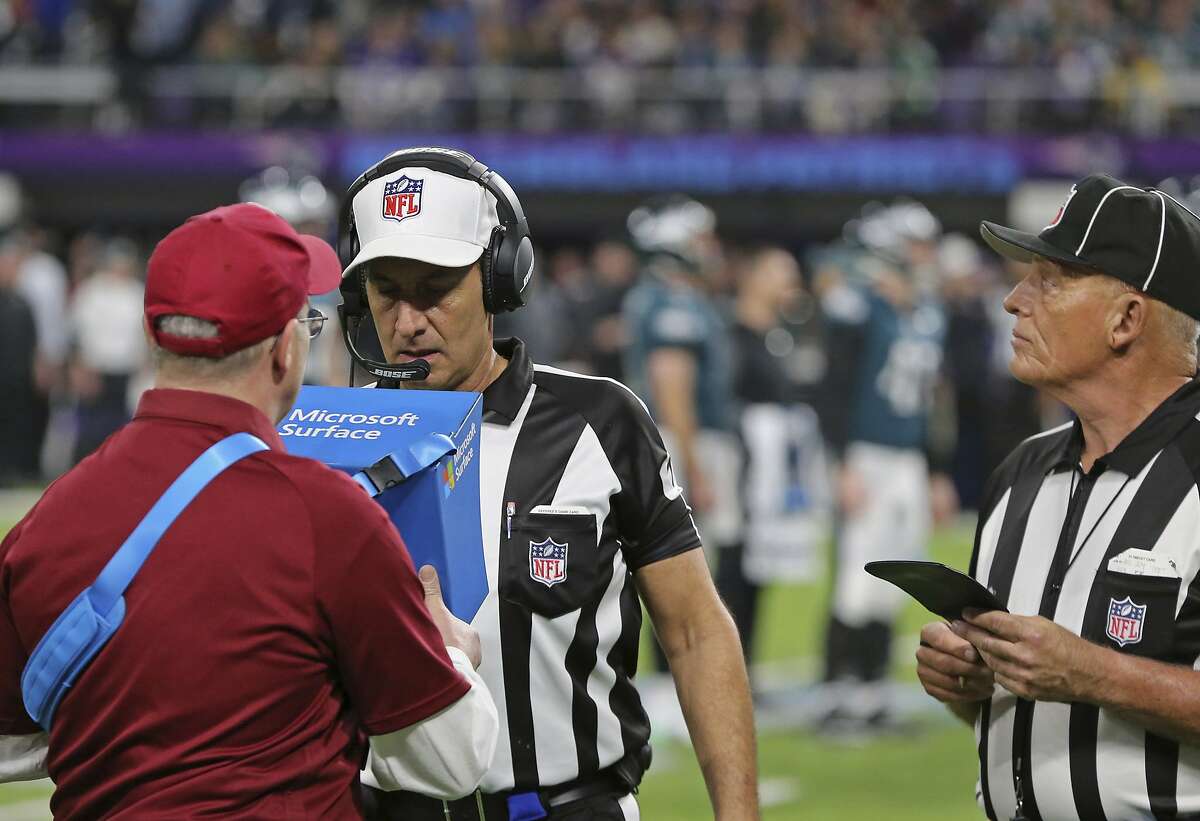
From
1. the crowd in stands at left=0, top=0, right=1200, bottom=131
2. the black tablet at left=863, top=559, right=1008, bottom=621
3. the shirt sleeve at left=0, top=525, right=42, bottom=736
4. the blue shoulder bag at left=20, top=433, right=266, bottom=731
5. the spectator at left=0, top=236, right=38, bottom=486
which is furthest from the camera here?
the crowd in stands at left=0, top=0, right=1200, bottom=131

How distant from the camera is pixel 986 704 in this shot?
2.96m

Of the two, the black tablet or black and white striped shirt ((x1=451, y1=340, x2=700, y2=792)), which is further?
black and white striped shirt ((x1=451, y1=340, x2=700, y2=792))

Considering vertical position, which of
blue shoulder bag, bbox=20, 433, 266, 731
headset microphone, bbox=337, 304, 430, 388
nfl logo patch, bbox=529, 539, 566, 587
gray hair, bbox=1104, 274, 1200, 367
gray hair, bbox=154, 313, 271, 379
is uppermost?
gray hair, bbox=154, 313, 271, 379

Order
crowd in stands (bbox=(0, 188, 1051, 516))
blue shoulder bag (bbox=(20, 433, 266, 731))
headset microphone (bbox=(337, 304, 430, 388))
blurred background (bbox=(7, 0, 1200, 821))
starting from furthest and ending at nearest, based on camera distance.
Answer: blurred background (bbox=(7, 0, 1200, 821)) < crowd in stands (bbox=(0, 188, 1051, 516)) < headset microphone (bbox=(337, 304, 430, 388)) < blue shoulder bag (bbox=(20, 433, 266, 731))

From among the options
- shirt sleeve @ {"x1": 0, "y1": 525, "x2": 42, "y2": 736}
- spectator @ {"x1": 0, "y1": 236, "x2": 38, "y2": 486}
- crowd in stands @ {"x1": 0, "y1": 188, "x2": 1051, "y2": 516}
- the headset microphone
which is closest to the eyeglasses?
the headset microphone

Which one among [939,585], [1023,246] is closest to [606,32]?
[1023,246]

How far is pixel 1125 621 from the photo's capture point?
2688mm

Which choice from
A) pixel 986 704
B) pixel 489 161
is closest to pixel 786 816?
pixel 986 704

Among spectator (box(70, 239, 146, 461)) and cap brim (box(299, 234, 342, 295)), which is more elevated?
cap brim (box(299, 234, 342, 295))

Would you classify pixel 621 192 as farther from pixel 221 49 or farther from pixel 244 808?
pixel 244 808

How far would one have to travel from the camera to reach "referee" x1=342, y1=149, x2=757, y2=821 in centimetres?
→ 269

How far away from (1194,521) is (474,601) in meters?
1.21

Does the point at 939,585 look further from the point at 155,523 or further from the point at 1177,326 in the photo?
the point at 155,523

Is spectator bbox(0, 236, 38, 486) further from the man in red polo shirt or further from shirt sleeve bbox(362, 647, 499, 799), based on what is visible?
shirt sleeve bbox(362, 647, 499, 799)
